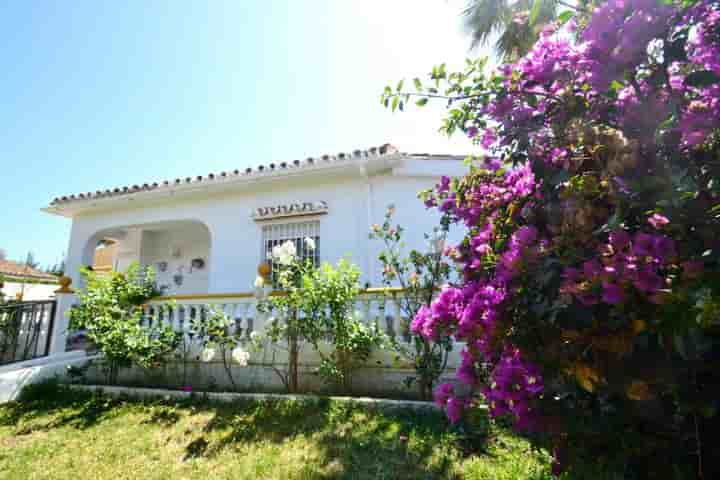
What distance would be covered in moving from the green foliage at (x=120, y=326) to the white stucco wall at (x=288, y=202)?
188 cm

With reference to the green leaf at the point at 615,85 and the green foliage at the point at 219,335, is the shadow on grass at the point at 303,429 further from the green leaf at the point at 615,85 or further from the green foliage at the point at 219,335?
the green leaf at the point at 615,85

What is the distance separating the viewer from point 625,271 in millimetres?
1332

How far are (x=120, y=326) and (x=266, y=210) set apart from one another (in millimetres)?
3672

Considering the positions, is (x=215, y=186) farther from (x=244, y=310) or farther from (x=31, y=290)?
(x=31, y=290)

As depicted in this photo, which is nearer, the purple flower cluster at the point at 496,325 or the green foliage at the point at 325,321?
the purple flower cluster at the point at 496,325

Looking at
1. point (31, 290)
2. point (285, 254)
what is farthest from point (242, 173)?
point (31, 290)

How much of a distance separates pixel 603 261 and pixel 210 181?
8.20 metres

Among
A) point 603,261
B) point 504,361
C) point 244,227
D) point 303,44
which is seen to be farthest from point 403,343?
point 303,44

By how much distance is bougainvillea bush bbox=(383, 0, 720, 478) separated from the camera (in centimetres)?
137

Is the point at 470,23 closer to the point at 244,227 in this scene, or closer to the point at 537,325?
the point at 244,227

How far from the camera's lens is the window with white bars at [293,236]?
777 cm

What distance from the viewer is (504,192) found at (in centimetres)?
237

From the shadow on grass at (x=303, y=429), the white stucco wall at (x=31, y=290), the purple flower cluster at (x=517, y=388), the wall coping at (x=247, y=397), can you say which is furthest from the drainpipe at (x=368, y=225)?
the white stucco wall at (x=31, y=290)

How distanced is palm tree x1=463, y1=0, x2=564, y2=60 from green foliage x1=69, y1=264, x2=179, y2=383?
8803 mm
